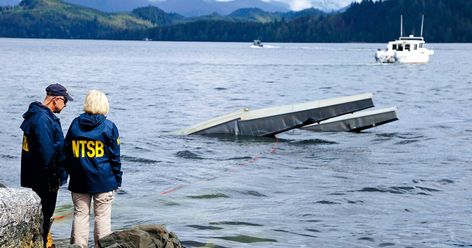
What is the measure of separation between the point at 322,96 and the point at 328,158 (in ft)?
103

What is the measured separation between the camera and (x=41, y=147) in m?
8.12

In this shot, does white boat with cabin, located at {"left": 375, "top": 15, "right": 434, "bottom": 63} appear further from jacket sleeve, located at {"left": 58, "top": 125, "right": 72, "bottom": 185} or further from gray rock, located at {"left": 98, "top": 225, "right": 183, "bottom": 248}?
jacket sleeve, located at {"left": 58, "top": 125, "right": 72, "bottom": 185}

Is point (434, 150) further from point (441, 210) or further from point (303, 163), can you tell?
point (441, 210)

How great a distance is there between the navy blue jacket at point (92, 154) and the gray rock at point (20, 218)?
2.24 feet

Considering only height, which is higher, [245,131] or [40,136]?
[40,136]

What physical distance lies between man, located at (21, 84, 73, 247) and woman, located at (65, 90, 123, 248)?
0.47ft

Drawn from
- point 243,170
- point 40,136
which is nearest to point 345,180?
point 243,170

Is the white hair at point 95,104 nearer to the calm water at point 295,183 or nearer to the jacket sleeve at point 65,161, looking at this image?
the jacket sleeve at point 65,161

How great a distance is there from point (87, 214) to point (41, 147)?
105 centimetres

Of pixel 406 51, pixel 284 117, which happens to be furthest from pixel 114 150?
pixel 406 51

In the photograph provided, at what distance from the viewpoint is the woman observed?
8.27 m

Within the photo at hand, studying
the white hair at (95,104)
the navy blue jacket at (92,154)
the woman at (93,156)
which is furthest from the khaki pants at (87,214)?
the white hair at (95,104)

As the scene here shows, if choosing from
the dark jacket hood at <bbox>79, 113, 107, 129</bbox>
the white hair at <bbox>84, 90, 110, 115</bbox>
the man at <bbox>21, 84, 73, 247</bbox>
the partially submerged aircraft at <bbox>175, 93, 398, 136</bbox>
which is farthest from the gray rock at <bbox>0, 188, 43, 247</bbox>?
the partially submerged aircraft at <bbox>175, 93, 398, 136</bbox>

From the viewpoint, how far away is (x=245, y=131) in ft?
79.2
